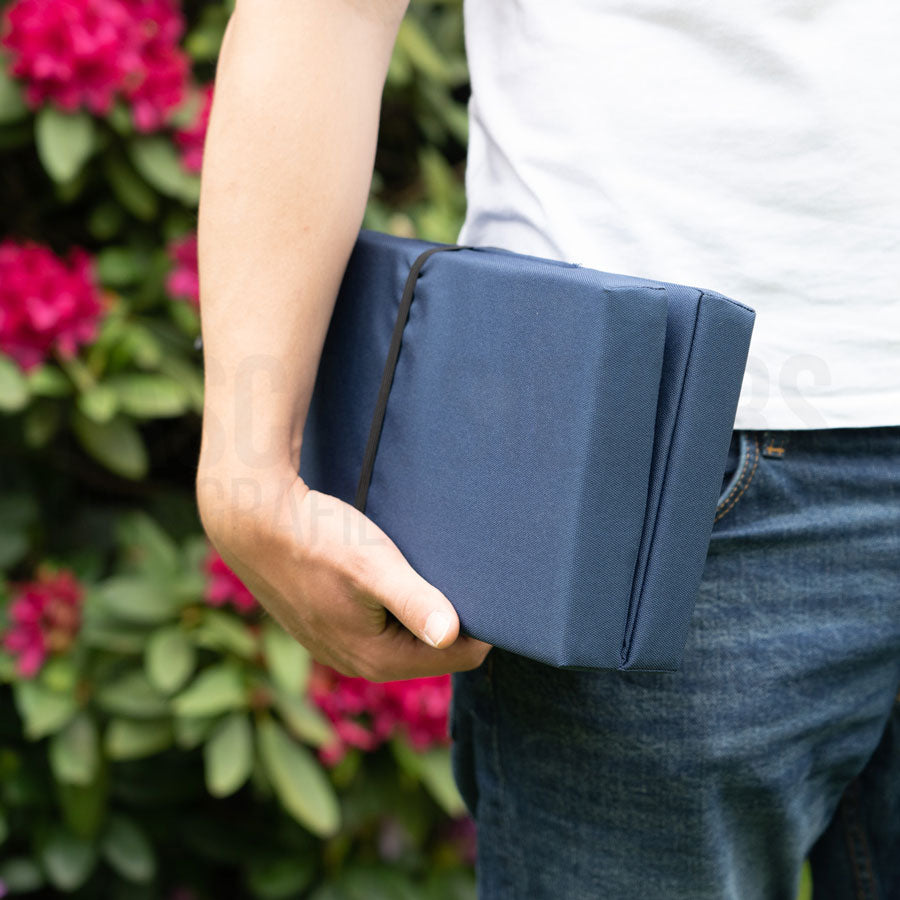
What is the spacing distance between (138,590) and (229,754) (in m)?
0.30

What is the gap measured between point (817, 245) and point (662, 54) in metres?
0.17

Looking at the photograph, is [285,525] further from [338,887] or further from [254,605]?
[338,887]

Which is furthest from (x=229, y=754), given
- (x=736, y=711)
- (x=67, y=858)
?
(x=736, y=711)

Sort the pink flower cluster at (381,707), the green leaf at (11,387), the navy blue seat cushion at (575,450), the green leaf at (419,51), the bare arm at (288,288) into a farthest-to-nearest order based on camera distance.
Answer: the green leaf at (419,51) < the pink flower cluster at (381,707) < the green leaf at (11,387) < the bare arm at (288,288) < the navy blue seat cushion at (575,450)

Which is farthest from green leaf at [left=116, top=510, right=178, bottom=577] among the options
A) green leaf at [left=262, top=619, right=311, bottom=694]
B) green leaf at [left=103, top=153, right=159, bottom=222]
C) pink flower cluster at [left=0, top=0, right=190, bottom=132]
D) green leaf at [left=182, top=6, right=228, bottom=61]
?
green leaf at [left=182, top=6, right=228, bottom=61]

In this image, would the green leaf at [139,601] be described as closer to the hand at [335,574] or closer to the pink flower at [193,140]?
the pink flower at [193,140]

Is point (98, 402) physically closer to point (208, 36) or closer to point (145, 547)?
point (145, 547)

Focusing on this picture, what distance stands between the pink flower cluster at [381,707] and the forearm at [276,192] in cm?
100

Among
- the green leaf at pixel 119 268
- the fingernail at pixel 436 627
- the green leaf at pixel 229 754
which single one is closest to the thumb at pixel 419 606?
the fingernail at pixel 436 627

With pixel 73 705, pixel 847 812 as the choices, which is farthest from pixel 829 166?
pixel 73 705

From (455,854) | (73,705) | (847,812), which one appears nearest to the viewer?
(847,812)

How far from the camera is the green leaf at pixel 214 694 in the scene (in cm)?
156

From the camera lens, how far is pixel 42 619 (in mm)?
1674

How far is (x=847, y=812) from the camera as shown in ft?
3.03
